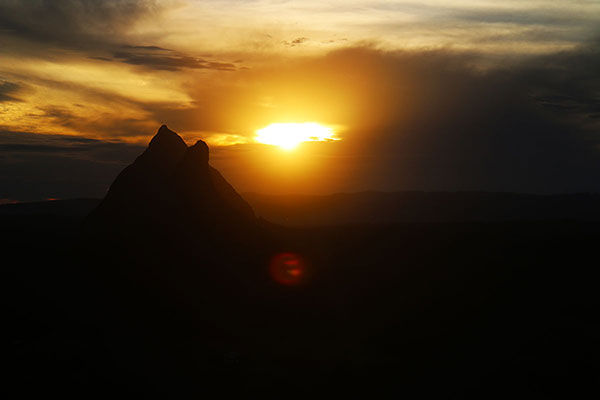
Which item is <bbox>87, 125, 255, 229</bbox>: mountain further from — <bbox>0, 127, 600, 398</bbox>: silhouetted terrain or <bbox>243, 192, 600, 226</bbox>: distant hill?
<bbox>243, 192, 600, 226</bbox>: distant hill

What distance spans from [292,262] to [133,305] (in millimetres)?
16859

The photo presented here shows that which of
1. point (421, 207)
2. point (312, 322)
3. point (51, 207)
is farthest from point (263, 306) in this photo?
point (421, 207)

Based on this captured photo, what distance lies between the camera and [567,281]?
36.6m

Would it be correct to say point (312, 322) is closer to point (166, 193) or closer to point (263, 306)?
point (263, 306)

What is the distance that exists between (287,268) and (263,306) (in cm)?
803

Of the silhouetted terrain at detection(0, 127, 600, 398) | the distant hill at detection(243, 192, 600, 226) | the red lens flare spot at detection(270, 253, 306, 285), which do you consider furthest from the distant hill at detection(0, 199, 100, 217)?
the red lens flare spot at detection(270, 253, 306, 285)

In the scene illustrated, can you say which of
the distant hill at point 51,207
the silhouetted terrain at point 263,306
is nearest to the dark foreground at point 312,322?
the silhouetted terrain at point 263,306

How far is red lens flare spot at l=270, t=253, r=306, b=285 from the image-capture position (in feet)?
135

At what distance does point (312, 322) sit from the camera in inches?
1416

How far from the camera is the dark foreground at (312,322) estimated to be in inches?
965

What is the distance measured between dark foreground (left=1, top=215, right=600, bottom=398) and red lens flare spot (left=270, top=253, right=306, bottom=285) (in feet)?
3.04

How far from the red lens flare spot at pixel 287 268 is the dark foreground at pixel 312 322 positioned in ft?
3.04

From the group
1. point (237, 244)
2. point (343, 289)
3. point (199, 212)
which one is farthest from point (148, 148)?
point (343, 289)

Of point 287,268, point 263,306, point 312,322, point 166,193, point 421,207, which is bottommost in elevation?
point 421,207
